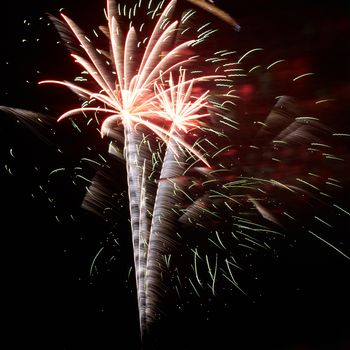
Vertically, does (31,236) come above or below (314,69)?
below

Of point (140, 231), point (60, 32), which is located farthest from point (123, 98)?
point (140, 231)

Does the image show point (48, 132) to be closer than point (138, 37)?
No

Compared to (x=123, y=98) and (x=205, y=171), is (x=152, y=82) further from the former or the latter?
(x=205, y=171)

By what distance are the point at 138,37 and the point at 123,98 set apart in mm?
465

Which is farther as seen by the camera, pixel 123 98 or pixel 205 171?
pixel 205 171

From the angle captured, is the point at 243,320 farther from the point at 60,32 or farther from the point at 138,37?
the point at 60,32

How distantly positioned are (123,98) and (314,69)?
1.29m

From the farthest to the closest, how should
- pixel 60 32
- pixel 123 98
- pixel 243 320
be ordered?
pixel 243 320 → pixel 60 32 → pixel 123 98

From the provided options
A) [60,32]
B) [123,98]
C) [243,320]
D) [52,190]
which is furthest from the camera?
[52,190]

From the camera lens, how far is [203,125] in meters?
2.63

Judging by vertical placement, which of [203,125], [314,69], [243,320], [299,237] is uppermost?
[314,69]

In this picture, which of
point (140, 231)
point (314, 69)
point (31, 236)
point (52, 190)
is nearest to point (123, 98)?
point (140, 231)

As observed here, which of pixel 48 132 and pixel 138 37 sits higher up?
pixel 138 37

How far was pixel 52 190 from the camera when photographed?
309 cm
